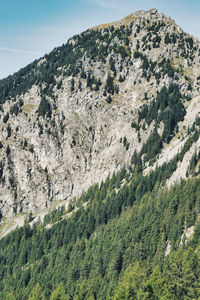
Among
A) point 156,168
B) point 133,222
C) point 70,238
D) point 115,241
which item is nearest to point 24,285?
point 70,238

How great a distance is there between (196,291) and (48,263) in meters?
98.8

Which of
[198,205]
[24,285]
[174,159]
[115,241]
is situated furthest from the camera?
[174,159]

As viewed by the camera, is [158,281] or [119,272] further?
[119,272]

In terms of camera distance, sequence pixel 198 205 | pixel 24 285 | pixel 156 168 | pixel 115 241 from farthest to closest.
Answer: pixel 156 168
pixel 24 285
pixel 115 241
pixel 198 205

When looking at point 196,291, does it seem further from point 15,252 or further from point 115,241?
point 15,252

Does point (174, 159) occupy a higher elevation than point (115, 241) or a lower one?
higher

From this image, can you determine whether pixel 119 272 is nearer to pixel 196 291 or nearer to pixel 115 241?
pixel 115 241

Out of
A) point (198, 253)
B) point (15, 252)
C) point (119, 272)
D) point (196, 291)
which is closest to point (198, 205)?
point (198, 253)

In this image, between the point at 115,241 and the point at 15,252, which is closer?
the point at 115,241

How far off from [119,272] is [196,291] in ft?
A: 160

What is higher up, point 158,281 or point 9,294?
point 158,281

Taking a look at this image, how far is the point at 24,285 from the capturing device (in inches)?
6097

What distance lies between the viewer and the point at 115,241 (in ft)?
458

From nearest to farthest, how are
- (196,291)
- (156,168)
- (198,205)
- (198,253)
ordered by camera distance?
(196,291), (198,253), (198,205), (156,168)
